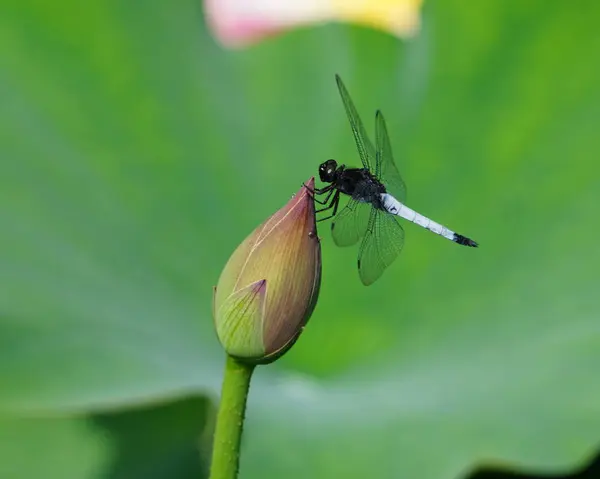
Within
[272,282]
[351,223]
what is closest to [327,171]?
[351,223]

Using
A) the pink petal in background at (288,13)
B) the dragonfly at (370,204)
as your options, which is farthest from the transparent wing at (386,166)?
the pink petal in background at (288,13)

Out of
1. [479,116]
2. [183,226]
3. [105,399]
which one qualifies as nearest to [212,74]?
[183,226]

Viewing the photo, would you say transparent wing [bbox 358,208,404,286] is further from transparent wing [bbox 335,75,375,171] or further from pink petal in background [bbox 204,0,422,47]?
pink petal in background [bbox 204,0,422,47]

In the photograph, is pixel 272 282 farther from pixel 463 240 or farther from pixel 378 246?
pixel 463 240

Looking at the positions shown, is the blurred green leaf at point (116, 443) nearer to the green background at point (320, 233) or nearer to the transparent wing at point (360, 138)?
the green background at point (320, 233)

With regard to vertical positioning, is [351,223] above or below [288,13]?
below
